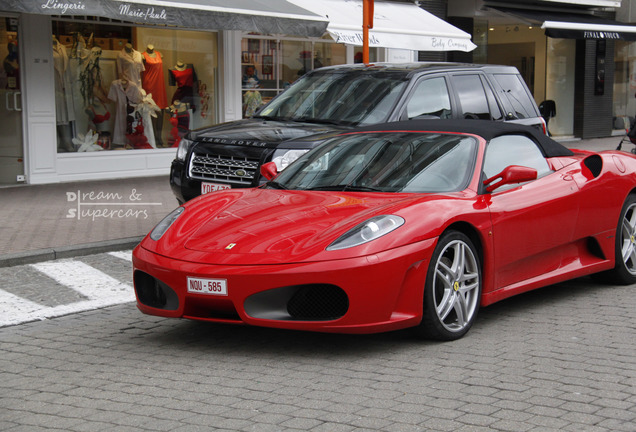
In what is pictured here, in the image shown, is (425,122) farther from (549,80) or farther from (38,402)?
(549,80)

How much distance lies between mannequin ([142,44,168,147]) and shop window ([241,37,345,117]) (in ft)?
6.01

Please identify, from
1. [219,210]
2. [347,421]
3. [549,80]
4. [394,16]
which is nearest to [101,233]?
[219,210]

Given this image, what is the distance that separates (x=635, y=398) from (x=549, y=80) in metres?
22.5

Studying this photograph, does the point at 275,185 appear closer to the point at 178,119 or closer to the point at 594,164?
the point at 594,164

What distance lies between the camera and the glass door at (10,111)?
14.2m

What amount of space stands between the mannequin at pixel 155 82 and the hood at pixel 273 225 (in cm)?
1066

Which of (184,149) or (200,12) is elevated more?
(200,12)

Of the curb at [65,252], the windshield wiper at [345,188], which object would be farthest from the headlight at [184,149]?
the windshield wiper at [345,188]

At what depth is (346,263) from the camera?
5090 mm

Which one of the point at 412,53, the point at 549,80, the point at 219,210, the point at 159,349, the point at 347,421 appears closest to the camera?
the point at 347,421

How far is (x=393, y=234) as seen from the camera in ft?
17.3

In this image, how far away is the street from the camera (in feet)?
14.0

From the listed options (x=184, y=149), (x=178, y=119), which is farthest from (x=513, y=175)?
(x=178, y=119)

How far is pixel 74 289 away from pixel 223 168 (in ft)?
6.52
